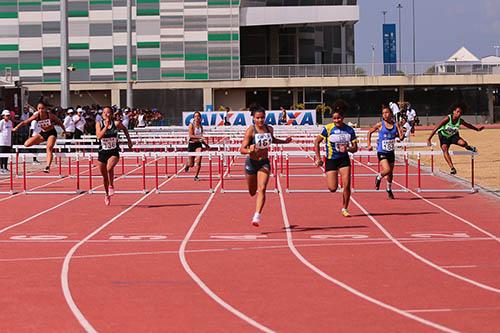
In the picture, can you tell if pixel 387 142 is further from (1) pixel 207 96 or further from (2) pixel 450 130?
(1) pixel 207 96

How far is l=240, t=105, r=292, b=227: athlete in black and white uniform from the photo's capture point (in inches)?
625

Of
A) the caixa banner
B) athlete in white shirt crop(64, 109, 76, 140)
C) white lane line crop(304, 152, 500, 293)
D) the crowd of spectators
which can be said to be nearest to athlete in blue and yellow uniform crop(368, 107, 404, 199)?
white lane line crop(304, 152, 500, 293)

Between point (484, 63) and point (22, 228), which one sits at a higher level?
point (484, 63)

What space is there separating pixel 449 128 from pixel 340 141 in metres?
7.11

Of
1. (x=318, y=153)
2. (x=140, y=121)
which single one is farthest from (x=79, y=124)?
(x=318, y=153)

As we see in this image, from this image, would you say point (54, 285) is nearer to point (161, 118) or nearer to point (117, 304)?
point (117, 304)

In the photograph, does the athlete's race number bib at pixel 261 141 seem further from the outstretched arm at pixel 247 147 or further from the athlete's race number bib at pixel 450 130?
the athlete's race number bib at pixel 450 130

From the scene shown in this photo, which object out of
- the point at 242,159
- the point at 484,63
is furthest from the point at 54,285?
the point at 484,63

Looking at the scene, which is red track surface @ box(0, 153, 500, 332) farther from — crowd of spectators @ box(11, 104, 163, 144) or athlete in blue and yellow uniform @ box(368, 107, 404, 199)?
crowd of spectators @ box(11, 104, 163, 144)

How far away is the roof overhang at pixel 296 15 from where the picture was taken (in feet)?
256

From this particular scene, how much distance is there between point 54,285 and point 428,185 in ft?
49.5

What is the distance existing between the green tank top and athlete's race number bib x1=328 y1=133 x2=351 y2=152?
695cm

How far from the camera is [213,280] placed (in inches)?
440

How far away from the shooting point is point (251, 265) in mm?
12422
